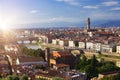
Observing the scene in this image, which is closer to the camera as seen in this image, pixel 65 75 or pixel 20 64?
pixel 65 75

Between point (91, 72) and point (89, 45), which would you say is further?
point (89, 45)

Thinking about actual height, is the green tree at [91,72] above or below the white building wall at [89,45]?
above

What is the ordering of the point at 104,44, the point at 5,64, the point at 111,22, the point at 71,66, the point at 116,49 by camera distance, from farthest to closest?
1. the point at 111,22
2. the point at 104,44
3. the point at 116,49
4. the point at 71,66
5. the point at 5,64

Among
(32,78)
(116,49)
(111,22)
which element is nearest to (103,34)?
(116,49)

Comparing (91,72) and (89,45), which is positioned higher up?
(91,72)

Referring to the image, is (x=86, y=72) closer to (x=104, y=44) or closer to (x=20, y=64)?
(x=20, y=64)

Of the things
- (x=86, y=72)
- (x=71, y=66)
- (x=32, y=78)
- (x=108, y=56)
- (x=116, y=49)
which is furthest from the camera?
(x=116, y=49)

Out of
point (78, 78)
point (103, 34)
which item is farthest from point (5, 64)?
point (103, 34)

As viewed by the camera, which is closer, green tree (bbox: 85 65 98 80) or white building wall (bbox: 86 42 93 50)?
green tree (bbox: 85 65 98 80)

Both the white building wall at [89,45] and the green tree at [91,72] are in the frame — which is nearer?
the green tree at [91,72]

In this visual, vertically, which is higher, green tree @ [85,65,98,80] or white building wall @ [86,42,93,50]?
green tree @ [85,65,98,80]

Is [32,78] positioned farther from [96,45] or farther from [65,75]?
[96,45]
